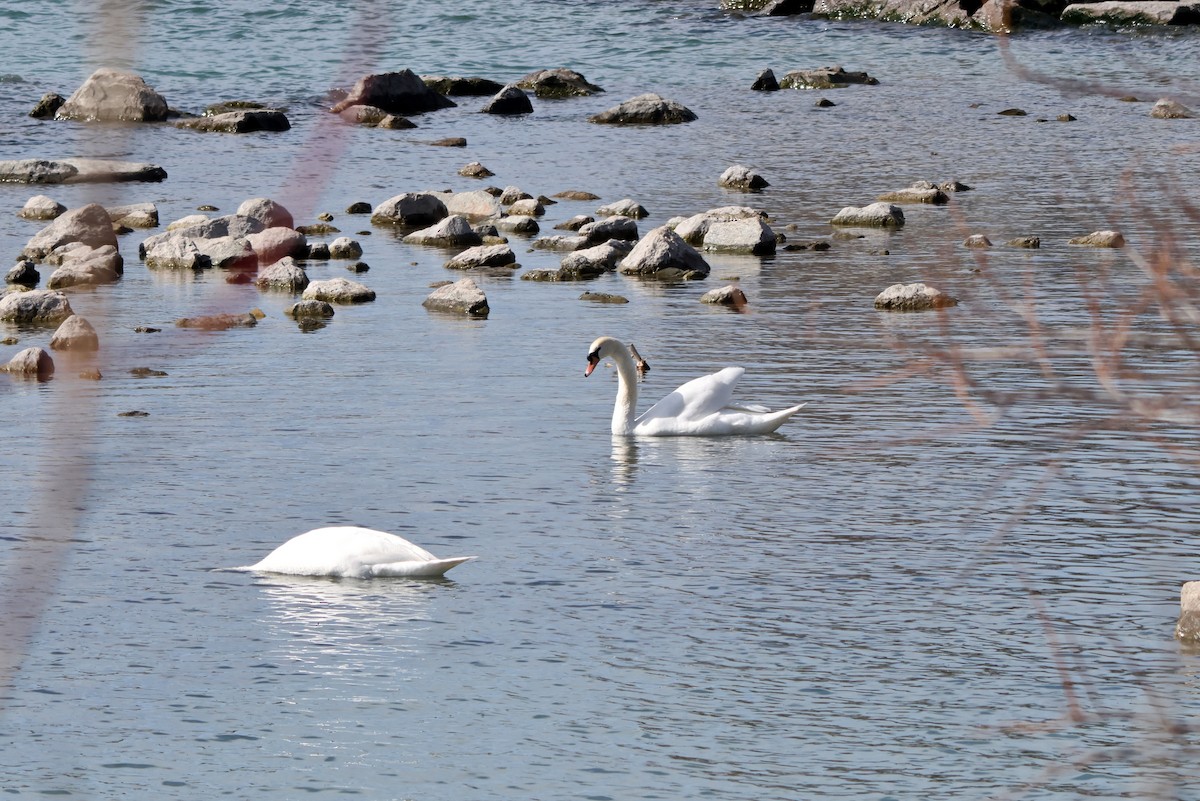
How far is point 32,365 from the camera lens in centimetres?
1577

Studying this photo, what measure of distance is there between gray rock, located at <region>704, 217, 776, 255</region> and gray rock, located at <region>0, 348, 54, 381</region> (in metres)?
9.50

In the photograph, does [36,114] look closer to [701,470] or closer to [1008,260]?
[1008,260]

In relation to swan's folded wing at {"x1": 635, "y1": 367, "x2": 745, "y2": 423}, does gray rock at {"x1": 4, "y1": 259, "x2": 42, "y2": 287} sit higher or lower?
lower

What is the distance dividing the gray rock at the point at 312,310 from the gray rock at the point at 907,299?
18.0ft

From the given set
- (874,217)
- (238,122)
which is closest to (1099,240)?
(874,217)

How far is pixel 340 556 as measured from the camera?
984 centimetres

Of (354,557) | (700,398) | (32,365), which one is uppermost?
(354,557)

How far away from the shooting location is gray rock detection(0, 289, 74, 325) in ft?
60.0

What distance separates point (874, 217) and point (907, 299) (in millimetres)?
6324

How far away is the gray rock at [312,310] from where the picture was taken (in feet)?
61.9

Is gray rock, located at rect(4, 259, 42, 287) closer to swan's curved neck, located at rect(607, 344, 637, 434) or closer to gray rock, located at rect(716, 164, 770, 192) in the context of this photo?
swan's curved neck, located at rect(607, 344, 637, 434)

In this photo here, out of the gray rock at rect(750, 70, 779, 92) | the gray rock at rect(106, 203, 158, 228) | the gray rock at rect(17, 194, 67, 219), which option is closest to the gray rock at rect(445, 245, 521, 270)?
the gray rock at rect(106, 203, 158, 228)

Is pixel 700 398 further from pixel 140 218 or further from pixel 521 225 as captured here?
pixel 140 218

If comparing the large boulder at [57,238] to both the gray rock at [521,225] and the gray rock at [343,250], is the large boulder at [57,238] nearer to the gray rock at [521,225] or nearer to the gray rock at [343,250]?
the gray rock at [343,250]
